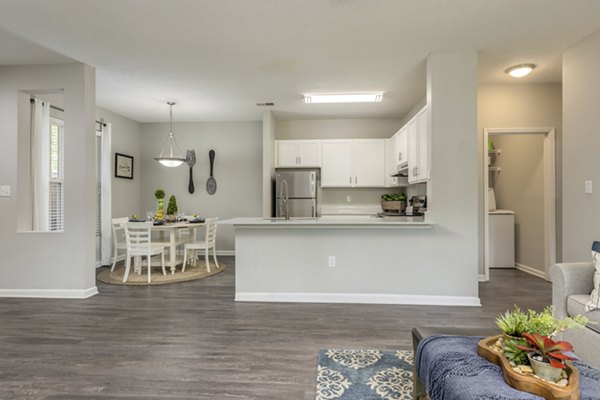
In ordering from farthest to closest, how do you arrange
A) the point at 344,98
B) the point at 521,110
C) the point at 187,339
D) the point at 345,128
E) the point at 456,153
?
the point at 345,128 → the point at 344,98 → the point at 521,110 → the point at 456,153 → the point at 187,339

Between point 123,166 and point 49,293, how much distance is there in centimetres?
291

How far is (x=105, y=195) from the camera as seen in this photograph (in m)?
5.55

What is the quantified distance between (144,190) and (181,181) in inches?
31.7

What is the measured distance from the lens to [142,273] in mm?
5051

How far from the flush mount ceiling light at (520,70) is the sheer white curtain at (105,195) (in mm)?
6015

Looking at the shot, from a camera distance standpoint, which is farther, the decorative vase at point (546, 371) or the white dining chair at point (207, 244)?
the white dining chair at point (207, 244)

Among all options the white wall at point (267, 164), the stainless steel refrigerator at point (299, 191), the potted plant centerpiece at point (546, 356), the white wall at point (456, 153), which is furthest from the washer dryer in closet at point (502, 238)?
the potted plant centerpiece at point (546, 356)

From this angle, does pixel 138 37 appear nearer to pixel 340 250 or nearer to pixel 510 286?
pixel 340 250

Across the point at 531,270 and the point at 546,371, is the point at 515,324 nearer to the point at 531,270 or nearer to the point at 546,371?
the point at 546,371

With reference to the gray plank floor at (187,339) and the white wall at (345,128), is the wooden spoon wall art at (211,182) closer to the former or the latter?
the white wall at (345,128)

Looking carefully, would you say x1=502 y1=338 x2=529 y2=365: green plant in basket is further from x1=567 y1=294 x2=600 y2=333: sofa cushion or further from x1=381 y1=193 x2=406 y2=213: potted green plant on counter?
x1=381 y1=193 x2=406 y2=213: potted green plant on counter

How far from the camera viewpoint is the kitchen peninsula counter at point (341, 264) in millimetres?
3553

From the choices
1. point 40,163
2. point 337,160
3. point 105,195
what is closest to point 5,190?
point 40,163

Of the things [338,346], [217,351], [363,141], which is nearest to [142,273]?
[217,351]
